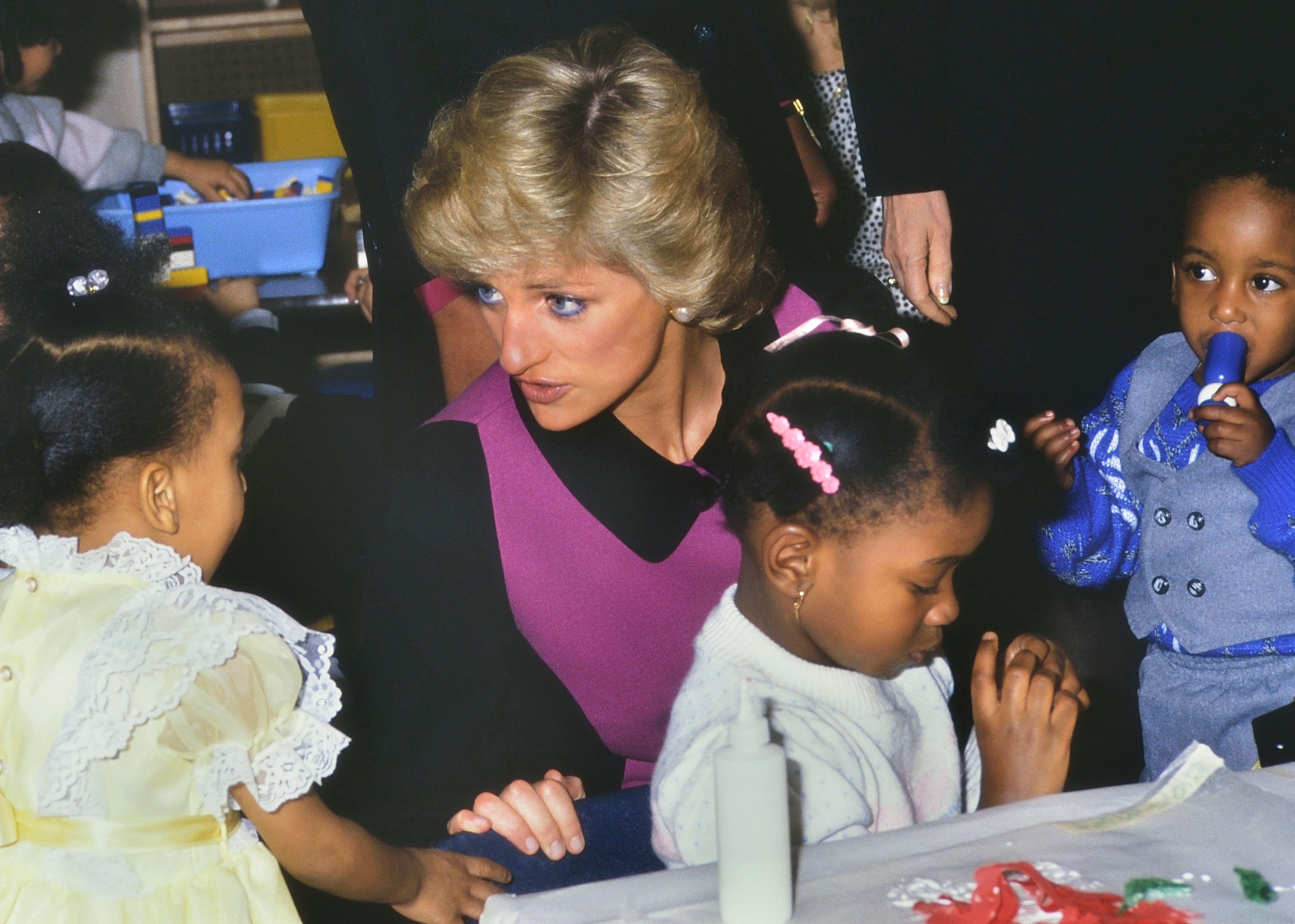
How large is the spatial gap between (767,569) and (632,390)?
29 centimetres

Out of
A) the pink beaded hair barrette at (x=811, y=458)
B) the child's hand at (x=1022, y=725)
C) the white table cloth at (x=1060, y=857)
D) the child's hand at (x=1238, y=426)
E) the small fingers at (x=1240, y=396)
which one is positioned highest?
the pink beaded hair barrette at (x=811, y=458)

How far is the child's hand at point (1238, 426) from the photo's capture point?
124cm

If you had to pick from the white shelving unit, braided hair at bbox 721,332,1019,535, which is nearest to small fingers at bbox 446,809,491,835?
braided hair at bbox 721,332,1019,535

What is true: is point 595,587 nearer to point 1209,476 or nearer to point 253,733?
point 253,733

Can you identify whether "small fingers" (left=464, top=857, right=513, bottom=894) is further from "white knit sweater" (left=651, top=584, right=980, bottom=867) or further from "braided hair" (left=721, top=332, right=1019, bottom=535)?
"braided hair" (left=721, top=332, right=1019, bottom=535)

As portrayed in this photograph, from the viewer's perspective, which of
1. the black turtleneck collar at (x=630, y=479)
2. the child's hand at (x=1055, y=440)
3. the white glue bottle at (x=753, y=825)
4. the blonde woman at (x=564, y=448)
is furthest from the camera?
the child's hand at (x=1055, y=440)

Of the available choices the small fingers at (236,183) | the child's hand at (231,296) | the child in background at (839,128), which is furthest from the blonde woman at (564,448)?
the small fingers at (236,183)

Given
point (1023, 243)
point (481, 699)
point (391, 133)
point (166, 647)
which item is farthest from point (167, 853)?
point (1023, 243)

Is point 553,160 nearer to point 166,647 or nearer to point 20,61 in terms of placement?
point 166,647

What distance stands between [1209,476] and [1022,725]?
1.40 ft

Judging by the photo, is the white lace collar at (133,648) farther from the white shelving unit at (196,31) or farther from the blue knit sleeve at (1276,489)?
the white shelving unit at (196,31)

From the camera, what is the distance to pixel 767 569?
1097mm

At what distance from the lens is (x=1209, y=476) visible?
4.39 feet

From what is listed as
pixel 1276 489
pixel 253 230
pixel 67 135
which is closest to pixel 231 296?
pixel 253 230
